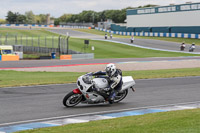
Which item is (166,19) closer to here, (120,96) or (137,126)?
(120,96)

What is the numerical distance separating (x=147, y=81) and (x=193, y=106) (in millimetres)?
7325

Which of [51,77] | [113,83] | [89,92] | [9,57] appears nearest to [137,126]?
[89,92]

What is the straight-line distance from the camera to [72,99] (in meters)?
12.8

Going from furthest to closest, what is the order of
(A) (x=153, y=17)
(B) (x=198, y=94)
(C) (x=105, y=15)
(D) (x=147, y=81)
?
(C) (x=105, y=15) → (A) (x=153, y=17) → (D) (x=147, y=81) → (B) (x=198, y=94)

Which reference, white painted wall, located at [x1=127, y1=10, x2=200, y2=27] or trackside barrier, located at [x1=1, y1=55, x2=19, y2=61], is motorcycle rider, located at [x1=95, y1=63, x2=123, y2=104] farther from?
white painted wall, located at [x1=127, y1=10, x2=200, y2=27]

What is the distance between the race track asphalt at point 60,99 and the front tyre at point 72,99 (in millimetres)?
206

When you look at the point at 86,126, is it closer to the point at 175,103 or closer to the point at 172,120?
the point at 172,120

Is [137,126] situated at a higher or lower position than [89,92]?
lower

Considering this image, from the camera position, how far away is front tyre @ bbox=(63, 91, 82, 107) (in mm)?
12625

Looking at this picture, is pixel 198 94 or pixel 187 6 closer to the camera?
pixel 198 94

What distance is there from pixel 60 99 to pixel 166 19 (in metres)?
74.6

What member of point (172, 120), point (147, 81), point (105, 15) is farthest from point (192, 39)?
point (105, 15)

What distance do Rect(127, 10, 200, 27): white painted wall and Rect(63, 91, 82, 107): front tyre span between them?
66616 mm

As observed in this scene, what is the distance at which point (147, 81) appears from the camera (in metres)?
20.4
